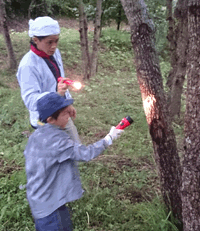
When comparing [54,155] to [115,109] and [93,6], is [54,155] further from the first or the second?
[93,6]

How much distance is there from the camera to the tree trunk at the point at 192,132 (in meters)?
1.90

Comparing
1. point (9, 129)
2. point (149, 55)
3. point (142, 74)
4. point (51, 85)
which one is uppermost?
point (149, 55)

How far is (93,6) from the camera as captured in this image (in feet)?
36.7

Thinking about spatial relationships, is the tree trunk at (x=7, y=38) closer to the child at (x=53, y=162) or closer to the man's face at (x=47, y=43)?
the man's face at (x=47, y=43)

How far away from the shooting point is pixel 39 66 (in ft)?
8.81

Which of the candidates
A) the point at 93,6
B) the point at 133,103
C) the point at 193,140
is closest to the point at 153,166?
the point at 193,140

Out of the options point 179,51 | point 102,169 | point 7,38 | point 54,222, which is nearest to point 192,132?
point 54,222

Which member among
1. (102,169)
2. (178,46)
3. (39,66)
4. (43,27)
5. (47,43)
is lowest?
(102,169)

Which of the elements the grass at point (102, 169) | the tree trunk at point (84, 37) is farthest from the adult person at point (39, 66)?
the tree trunk at point (84, 37)

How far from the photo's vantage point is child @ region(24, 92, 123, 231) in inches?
78.5

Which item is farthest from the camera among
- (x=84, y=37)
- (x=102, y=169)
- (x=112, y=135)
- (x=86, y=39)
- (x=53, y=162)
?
(x=86, y=39)

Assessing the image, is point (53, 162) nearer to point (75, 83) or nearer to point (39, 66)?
point (75, 83)

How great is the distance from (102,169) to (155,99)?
1.78 metres

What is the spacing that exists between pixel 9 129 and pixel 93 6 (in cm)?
829
